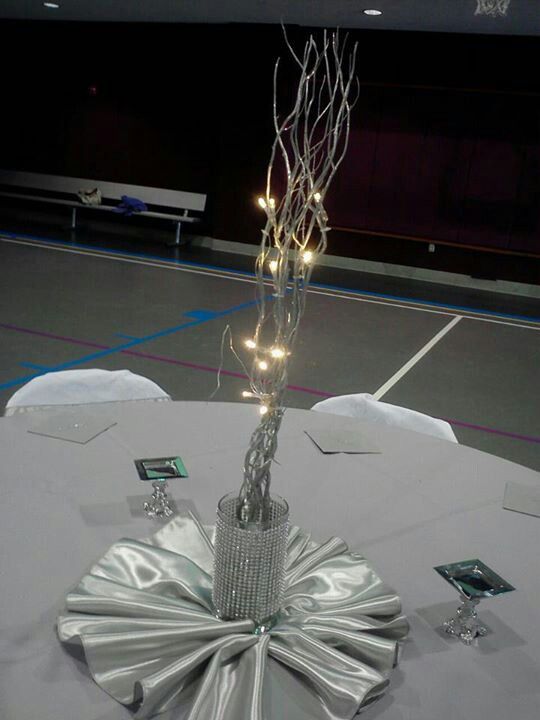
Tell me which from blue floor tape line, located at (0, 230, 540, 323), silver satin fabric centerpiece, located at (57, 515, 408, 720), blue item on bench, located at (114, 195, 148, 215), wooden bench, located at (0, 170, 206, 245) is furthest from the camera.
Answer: wooden bench, located at (0, 170, 206, 245)

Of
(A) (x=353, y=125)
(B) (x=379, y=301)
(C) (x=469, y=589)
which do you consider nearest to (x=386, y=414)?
(C) (x=469, y=589)

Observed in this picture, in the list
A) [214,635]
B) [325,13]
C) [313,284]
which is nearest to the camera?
[214,635]

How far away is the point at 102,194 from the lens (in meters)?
11.3

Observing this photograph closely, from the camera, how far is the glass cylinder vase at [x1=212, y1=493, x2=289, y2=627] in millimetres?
1287

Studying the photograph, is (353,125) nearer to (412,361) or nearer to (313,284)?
(313,284)

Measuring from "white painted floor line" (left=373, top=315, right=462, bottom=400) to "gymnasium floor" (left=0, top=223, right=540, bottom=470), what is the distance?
0.05 ft

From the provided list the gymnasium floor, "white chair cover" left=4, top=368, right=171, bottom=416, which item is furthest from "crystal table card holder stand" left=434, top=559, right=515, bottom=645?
the gymnasium floor

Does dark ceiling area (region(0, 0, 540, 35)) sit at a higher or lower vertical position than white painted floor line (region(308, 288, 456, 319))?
higher

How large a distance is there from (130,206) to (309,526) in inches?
367

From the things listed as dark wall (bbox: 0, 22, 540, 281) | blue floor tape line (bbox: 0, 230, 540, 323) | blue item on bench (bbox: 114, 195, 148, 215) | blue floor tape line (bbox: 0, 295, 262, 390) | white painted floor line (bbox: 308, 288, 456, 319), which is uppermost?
dark wall (bbox: 0, 22, 540, 281)

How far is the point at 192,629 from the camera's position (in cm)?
123

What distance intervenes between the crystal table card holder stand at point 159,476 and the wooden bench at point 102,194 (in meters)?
8.45

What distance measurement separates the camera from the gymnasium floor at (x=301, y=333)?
4918 mm

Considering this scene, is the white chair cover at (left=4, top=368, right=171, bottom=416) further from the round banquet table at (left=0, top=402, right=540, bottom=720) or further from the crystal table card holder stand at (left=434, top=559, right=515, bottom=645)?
the crystal table card holder stand at (left=434, top=559, right=515, bottom=645)
